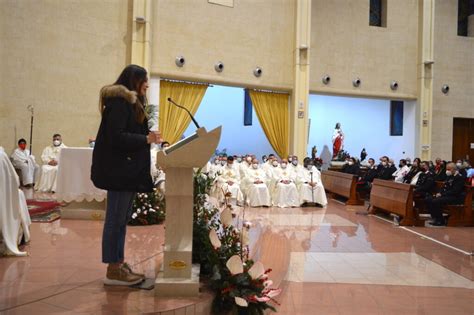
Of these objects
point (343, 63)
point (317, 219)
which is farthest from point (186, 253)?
point (343, 63)

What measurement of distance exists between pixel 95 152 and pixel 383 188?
7.14 meters

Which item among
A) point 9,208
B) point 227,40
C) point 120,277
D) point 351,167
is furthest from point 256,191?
point 120,277

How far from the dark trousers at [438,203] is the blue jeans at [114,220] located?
22.1 ft

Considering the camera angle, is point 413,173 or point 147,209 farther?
point 413,173

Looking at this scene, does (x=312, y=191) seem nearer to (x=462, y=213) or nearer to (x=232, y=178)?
(x=232, y=178)

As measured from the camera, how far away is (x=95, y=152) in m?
2.96

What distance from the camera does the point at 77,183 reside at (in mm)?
6344

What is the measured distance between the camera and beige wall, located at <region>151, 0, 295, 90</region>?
1284 cm

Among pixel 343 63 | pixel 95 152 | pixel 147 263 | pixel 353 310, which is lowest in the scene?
pixel 353 310

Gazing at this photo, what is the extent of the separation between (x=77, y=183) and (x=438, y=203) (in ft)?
20.0

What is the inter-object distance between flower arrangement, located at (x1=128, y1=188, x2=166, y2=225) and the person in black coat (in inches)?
121

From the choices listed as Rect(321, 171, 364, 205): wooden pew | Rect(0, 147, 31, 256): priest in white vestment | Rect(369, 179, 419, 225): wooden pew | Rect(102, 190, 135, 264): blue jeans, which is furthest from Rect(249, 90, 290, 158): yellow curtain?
Rect(102, 190, 135, 264): blue jeans

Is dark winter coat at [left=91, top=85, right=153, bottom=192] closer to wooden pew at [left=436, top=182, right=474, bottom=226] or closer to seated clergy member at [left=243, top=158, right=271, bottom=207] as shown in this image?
wooden pew at [left=436, top=182, right=474, bottom=226]

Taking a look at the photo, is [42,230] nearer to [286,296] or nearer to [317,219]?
[286,296]
